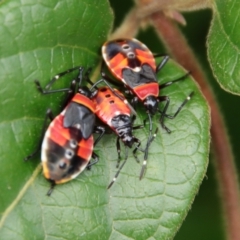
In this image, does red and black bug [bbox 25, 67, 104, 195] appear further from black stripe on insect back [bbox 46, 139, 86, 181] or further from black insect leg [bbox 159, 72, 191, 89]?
black insect leg [bbox 159, 72, 191, 89]

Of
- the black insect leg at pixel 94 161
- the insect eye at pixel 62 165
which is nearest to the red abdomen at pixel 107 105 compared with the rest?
the black insect leg at pixel 94 161

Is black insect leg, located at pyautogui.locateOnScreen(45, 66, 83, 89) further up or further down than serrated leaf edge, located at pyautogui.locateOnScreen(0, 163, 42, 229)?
further up

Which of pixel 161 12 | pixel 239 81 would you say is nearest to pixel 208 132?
pixel 239 81

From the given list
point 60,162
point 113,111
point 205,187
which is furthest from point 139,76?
point 205,187

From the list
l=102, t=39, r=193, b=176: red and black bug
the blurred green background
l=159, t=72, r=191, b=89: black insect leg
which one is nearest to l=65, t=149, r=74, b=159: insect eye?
l=102, t=39, r=193, b=176: red and black bug

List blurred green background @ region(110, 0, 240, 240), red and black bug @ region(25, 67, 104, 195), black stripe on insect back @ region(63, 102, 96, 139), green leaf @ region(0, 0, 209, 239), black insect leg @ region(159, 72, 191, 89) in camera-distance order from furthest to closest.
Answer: blurred green background @ region(110, 0, 240, 240) < black insect leg @ region(159, 72, 191, 89) < black stripe on insect back @ region(63, 102, 96, 139) < red and black bug @ region(25, 67, 104, 195) < green leaf @ region(0, 0, 209, 239)

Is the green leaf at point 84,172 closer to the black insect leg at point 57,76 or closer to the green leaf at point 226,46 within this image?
the black insect leg at point 57,76

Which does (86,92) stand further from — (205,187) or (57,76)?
(205,187)
